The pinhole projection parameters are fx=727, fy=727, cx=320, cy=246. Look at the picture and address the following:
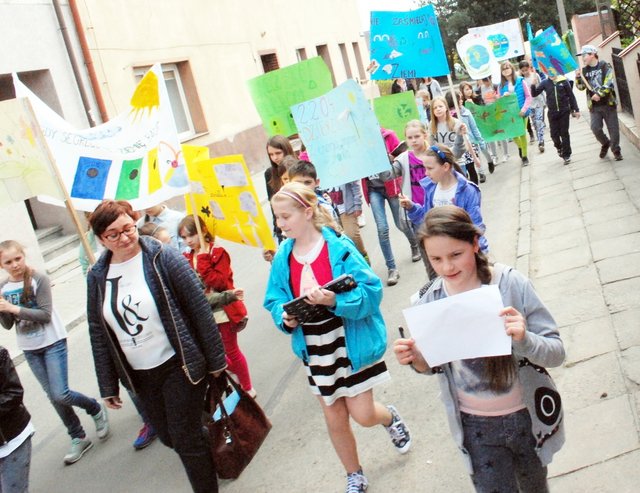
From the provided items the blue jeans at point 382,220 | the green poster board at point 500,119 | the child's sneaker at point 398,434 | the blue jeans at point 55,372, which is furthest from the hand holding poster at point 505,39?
the child's sneaker at point 398,434

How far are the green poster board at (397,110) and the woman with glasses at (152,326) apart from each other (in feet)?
17.1

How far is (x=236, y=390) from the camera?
161 inches

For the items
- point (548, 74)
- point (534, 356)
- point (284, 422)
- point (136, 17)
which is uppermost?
point (136, 17)

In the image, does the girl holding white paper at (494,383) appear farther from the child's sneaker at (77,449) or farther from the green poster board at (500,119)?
the green poster board at (500,119)

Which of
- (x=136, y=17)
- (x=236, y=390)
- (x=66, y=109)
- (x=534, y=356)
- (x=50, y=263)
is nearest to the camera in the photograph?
(x=534, y=356)

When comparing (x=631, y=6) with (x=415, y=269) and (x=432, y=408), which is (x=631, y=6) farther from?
(x=432, y=408)

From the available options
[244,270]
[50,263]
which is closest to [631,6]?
[244,270]

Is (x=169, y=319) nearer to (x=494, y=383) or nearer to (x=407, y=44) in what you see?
(x=494, y=383)

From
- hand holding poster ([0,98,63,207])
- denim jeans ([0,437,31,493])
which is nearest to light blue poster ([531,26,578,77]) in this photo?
hand holding poster ([0,98,63,207])

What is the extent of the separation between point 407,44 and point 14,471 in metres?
5.95

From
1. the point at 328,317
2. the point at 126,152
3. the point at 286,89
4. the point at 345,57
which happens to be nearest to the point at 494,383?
the point at 328,317

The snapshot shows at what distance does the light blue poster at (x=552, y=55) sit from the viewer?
12586mm

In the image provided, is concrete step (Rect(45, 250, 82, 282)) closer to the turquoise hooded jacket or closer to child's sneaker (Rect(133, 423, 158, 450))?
child's sneaker (Rect(133, 423, 158, 450))

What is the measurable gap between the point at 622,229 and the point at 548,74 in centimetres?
601
